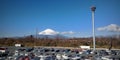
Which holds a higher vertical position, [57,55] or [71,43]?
[71,43]

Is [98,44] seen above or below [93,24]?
below

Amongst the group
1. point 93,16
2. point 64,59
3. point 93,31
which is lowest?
point 64,59

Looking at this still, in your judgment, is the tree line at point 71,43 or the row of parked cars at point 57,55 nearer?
the row of parked cars at point 57,55

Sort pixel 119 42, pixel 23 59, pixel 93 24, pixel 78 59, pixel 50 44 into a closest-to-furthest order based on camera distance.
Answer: pixel 23 59
pixel 78 59
pixel 93 24
pixel 119 42
pixel 50 44

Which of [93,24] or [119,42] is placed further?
[119,42]

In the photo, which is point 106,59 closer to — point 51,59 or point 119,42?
point 51,59

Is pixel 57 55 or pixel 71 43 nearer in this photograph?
pixel 57 55

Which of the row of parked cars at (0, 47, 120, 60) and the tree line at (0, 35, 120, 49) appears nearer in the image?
the row of parked cars at (0, 47, 120, 60)

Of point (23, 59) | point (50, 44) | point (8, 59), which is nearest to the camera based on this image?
point (23, 59)

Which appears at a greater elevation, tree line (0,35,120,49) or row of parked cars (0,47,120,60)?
tree line (0,35,120,49)

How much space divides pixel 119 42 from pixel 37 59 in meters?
20.4

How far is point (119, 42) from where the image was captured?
1188 inches

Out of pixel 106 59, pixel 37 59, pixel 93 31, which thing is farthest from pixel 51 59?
pixel 93 31

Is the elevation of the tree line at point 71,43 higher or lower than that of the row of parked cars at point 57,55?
higher
